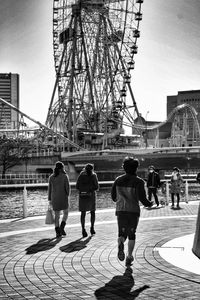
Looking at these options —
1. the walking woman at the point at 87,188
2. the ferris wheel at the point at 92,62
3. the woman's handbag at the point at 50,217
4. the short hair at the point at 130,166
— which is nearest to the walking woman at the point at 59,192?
the woman's handbag at the point at 50,217

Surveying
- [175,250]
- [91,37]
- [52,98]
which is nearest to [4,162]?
[52,98]

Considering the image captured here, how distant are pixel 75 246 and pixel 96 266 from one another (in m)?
2.09

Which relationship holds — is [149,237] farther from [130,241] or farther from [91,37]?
[91,37]

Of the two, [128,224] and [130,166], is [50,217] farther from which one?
[130,166]

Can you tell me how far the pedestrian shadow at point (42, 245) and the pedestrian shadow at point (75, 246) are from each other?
0.34 m

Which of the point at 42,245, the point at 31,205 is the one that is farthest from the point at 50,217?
the point at 31,205

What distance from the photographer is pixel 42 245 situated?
34.4 feet

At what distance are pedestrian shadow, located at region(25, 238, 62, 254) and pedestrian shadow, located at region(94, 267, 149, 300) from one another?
9.01 ft

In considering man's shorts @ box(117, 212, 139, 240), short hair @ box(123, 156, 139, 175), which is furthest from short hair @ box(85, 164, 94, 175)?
man's shorts @ box(117, 212, 139, 240)

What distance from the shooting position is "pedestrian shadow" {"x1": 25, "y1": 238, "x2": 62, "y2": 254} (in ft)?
32.3

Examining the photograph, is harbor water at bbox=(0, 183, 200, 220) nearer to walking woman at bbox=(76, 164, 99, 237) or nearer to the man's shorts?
walking woman at bbox=(76, 164, 99, 237)

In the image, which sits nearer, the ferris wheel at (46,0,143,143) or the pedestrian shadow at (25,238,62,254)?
the pedestrian shadow at (25,238,62,254)

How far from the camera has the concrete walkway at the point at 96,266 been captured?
6.69 m

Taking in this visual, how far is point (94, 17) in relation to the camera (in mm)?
90312
